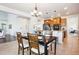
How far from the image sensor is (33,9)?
7.23ft

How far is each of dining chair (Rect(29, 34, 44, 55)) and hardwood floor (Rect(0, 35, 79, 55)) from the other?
0.24 m

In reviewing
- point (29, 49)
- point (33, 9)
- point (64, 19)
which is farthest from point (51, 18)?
point (29, 49)

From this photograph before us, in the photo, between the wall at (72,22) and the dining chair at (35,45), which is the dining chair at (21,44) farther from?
the wall at (72,22)

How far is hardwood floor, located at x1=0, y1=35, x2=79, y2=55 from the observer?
2221 millimetres

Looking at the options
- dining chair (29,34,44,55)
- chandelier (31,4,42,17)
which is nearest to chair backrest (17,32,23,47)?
dining chair (29,34,44,55)

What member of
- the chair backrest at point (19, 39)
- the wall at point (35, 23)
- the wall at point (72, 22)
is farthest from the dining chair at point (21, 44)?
the wall at point (72, 22)

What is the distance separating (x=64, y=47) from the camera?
7.43 ft

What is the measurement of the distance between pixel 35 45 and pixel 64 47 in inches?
A: 23.6

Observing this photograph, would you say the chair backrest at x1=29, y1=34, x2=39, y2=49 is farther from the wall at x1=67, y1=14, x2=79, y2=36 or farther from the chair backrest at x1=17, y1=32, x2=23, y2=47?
the wall at x1=67, y1=14, x2=79, y2=36

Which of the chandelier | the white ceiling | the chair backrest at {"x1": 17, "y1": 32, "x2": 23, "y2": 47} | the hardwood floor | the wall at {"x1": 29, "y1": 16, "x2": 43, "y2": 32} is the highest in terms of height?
the white ceiling

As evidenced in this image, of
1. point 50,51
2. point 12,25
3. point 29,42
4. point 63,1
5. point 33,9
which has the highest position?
point 63,1

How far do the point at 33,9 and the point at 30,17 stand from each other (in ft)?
0.57

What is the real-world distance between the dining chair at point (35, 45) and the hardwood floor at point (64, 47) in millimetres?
241

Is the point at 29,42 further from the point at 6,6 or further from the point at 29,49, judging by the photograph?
the point at 6,6
